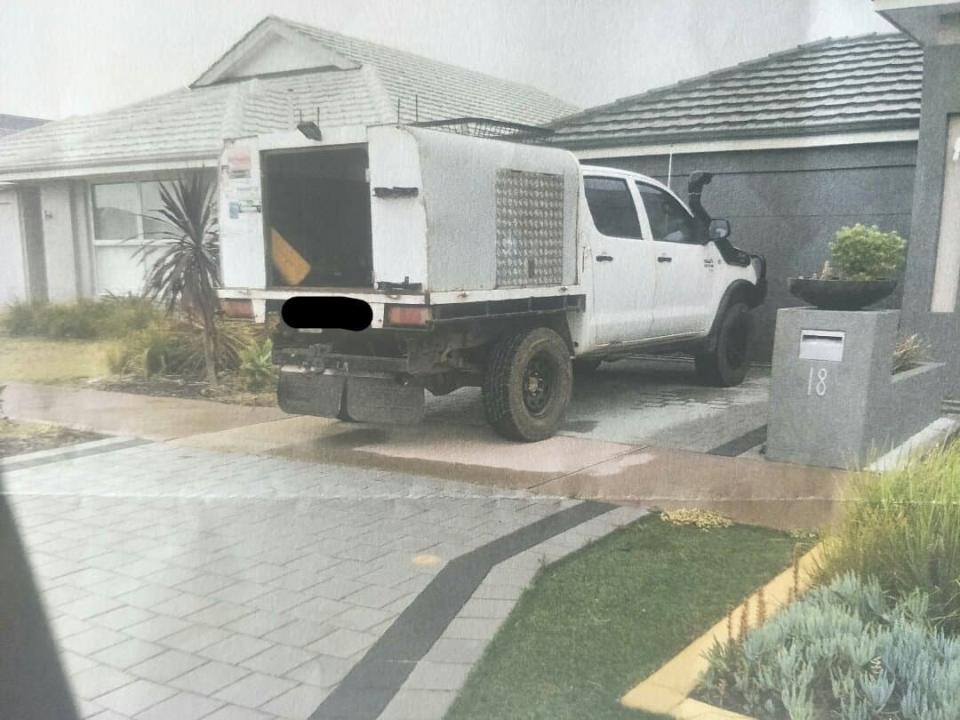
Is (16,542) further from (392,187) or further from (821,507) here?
(821,507)

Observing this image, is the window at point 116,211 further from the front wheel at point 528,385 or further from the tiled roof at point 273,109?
the front wheel at point 528,385

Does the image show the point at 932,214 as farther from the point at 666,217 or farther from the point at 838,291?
the point at 666,217

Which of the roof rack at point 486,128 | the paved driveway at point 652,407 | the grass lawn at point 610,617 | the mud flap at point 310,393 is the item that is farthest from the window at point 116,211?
the paved driveway at point 652,407

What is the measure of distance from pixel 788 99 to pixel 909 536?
2.92 feet

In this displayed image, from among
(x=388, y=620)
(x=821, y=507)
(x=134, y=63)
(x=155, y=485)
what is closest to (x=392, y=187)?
(x=134, y=63)

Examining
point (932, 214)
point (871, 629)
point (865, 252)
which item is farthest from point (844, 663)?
point (932, 214)

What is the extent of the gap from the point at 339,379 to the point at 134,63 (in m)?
1.68

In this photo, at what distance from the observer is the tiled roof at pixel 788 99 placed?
146 centimetres

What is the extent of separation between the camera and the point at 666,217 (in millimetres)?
2658

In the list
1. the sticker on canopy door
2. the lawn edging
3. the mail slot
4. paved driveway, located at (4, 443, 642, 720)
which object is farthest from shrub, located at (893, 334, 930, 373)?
the sticker on canopy door

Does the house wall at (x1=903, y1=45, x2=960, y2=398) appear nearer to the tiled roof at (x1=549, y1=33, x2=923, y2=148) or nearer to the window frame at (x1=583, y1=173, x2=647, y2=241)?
the tiled roof at (x1=549, y1=33, x2=923, y2=148)

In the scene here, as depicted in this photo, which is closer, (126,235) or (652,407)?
(126,235)

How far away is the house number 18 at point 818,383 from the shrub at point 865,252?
75 cm

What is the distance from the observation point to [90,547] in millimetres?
1680
